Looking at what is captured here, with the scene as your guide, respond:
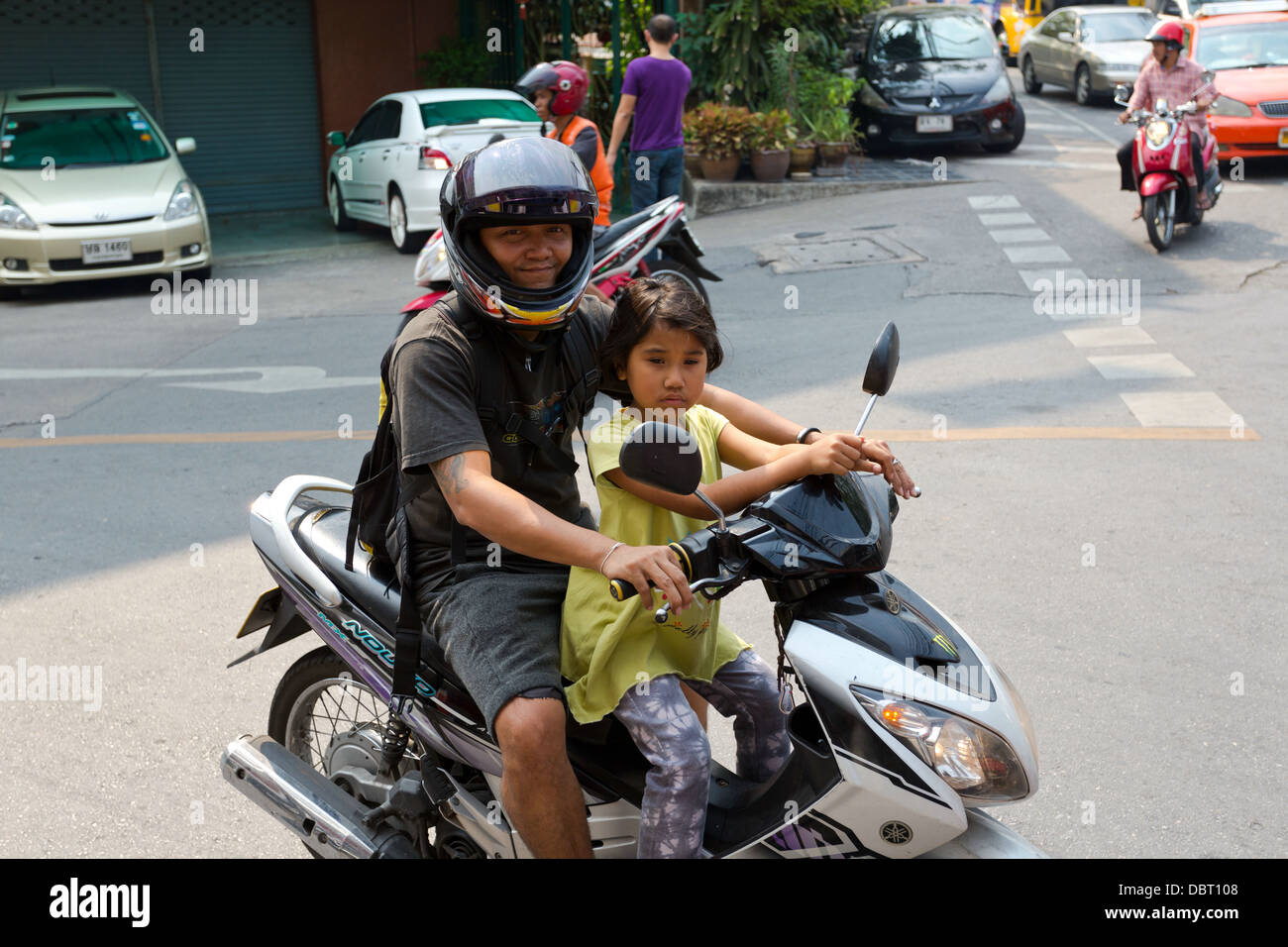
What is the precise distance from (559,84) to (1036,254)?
17.1 feet

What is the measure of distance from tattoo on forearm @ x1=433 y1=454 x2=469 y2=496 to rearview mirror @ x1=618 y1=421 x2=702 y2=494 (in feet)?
1.59

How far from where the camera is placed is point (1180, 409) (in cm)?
727

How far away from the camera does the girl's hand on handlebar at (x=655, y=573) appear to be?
240cm

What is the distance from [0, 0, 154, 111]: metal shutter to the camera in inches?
683

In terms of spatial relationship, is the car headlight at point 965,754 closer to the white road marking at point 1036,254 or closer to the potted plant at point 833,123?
the white road marking at point 1036,254

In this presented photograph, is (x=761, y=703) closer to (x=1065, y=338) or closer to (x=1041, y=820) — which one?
(x=1041, y=820)

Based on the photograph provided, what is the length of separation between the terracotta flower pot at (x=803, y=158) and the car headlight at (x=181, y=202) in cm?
662

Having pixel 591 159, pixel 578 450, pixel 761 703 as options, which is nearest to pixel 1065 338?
pixel 591 159

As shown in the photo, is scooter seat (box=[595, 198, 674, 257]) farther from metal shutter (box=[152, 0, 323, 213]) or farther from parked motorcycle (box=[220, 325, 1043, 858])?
metal shutter (box=[152, 0, 323, 213])

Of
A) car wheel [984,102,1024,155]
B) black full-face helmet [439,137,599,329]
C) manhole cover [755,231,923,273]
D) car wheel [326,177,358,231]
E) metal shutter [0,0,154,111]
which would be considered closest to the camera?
black full-face helmet [439,137,599,329]

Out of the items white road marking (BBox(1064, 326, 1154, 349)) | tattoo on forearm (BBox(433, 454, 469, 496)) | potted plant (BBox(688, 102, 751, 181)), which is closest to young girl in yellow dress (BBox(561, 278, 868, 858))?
tattoo on forearm (BBox(433, 454, 469, 496))

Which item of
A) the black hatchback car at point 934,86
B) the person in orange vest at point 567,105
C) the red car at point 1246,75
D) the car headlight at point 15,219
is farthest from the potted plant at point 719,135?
the car headlight at point 15,219

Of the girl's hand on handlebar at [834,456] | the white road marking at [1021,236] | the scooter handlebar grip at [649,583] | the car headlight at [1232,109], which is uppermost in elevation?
the car headlight at [1232,109]

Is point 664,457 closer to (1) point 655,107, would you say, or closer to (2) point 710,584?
(2) point 710,584
